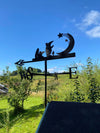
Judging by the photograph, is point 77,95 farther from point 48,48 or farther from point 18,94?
point 18,94

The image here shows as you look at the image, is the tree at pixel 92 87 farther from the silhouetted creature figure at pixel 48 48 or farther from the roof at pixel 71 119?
the roof at pixel 71 119

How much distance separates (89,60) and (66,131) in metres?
5.38

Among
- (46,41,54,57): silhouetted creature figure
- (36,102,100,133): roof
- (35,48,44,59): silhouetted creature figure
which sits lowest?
(36,102,100,133): roof

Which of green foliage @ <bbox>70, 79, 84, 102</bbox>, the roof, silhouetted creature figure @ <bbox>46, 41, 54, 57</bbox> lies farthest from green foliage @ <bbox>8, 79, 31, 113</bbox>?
the roof

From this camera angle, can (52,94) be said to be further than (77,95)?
Yes

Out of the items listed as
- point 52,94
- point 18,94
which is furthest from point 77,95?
point 18,94

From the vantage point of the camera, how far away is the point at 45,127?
1.66 meters

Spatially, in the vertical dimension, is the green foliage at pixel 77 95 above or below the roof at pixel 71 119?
below

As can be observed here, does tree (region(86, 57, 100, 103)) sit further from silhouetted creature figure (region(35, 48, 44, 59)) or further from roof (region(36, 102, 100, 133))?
roof (region(36, 102, 100, 133))

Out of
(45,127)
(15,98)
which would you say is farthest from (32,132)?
(45,127)

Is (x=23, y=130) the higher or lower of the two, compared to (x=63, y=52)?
lower

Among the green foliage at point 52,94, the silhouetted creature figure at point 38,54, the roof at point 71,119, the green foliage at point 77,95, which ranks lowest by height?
the green foliage at point 52,94

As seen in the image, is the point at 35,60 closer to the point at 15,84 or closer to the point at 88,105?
the point at 88,105

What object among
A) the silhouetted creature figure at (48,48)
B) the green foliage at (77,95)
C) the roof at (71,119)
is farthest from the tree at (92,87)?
the roof at (71,119)
